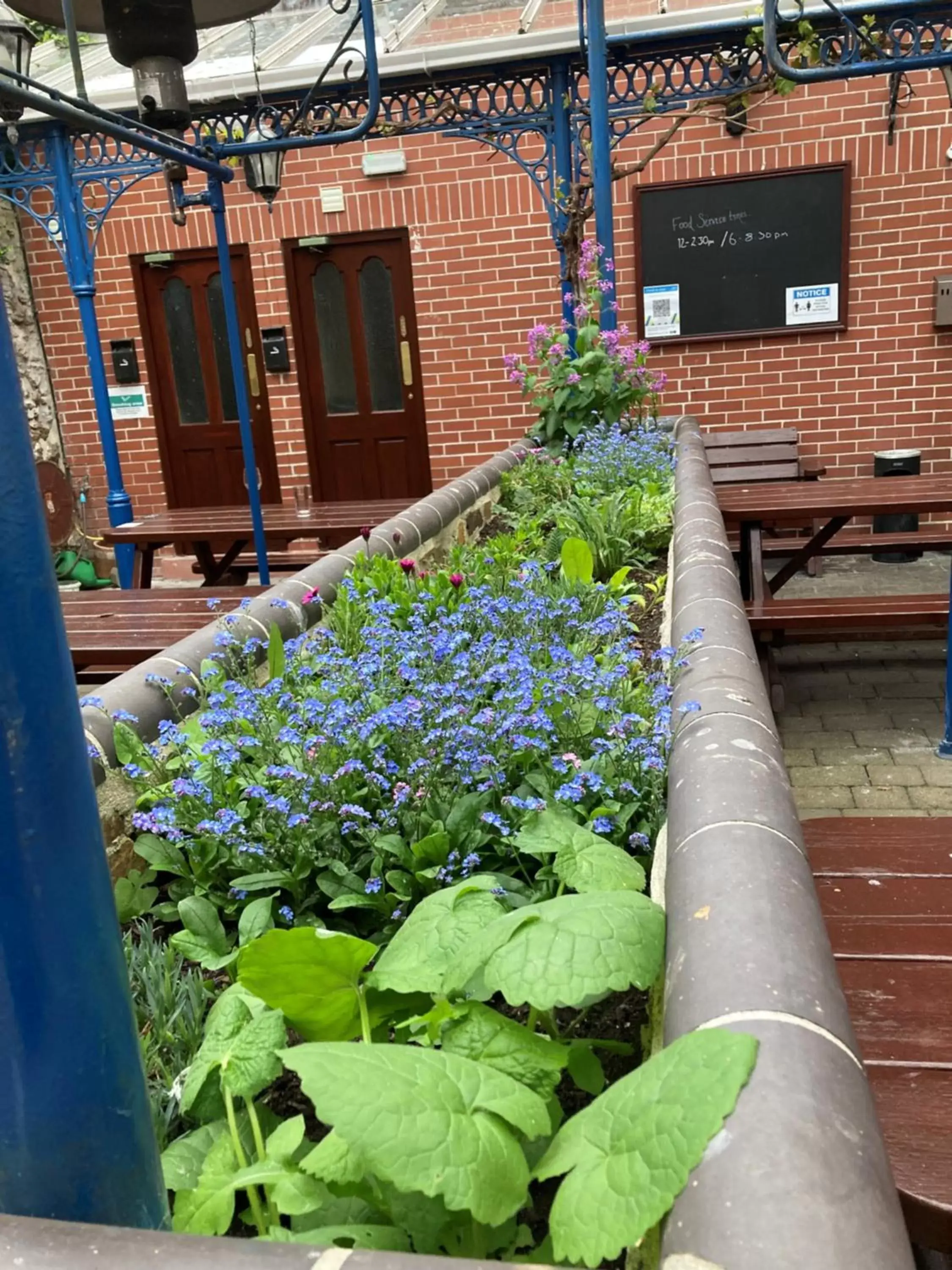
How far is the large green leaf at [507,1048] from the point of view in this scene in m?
0.99

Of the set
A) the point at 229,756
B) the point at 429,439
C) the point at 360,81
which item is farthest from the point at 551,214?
the point at 229,756

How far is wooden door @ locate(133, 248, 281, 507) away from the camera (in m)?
8.52

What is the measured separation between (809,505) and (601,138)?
2.22 m

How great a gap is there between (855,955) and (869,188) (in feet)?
23.4

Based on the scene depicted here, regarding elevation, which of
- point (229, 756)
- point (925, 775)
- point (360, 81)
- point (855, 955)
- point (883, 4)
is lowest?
point (925, 775)

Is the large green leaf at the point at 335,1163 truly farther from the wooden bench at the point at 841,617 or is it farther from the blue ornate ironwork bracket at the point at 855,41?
the blue ornate ironwork bracket at the point at 855,41

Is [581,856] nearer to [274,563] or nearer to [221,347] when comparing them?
[274,563]

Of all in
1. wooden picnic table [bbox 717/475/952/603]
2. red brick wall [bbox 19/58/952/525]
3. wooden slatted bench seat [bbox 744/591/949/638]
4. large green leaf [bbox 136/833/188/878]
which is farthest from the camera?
red brick wall [bbox 19/58/952/525]

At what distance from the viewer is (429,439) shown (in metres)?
8.41

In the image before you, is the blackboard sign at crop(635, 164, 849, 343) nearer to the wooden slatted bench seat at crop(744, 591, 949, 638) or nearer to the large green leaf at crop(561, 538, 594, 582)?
the wooden slatted bench seat at crop(744, 591, 949, 638)

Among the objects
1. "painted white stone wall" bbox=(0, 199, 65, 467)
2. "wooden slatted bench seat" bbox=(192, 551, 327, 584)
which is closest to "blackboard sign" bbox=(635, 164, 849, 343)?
"wooden slatted bench seat" bbox=(192, 551, 327, 584)

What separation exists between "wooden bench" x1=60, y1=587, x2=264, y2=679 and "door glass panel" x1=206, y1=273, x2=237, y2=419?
16.5 ft

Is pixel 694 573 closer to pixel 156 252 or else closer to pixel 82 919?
pixel 82 919

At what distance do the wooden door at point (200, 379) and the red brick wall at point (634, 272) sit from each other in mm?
166
